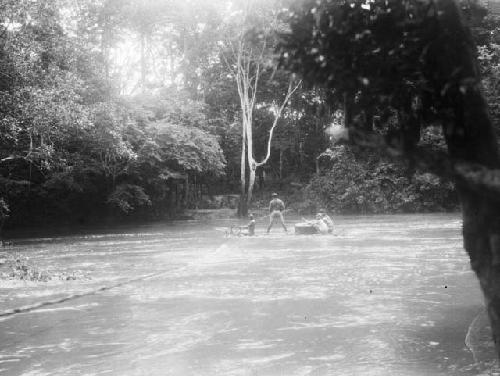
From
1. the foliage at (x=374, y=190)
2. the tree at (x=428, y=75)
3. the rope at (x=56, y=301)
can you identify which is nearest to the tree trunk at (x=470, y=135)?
the tree at (x=428, y=75)

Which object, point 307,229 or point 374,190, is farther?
Result: point 374,190

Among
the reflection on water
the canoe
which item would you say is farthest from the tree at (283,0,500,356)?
the canoe

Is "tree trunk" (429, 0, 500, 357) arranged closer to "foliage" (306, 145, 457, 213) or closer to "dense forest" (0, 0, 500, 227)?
"dense forest" (0, 0, 500, 227)

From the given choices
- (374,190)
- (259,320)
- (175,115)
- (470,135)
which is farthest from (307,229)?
(470,135)

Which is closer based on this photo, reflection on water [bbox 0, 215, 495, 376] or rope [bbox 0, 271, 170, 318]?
reflection on water [bbox 0, 215, 495, 376]

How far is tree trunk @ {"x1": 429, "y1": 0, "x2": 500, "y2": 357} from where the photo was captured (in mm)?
3486

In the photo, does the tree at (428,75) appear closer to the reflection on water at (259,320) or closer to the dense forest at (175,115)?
the dense forest at (175,115)

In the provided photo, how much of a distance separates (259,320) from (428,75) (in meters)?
5.98

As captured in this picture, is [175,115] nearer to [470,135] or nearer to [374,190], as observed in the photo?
[374,190]

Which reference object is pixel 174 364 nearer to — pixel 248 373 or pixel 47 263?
pixel 248 373

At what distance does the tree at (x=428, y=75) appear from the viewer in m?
3.47

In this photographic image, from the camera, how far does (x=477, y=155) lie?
3586 millimetres

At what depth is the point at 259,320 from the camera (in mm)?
8898

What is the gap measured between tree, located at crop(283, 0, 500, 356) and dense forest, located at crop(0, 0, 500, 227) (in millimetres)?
29
